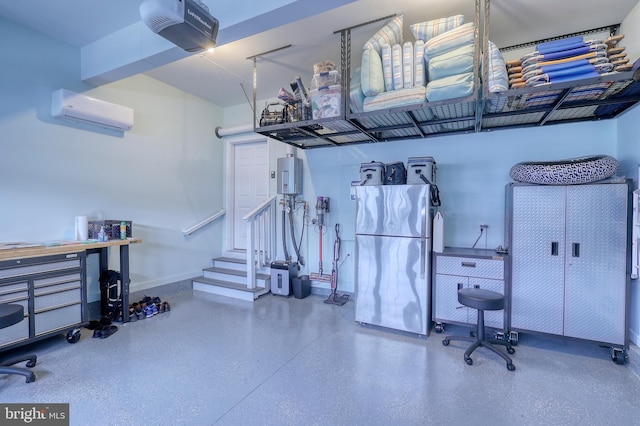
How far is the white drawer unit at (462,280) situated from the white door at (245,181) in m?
3.17

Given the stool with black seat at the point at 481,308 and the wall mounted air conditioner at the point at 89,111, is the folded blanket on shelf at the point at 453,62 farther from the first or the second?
the wall mounted air conditioner at the point at 89,111

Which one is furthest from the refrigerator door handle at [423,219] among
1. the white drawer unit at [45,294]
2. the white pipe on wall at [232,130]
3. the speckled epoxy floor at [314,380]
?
the white drawer unit at [45,294]

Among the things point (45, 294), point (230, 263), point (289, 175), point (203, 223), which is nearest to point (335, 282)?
point (289, 175)

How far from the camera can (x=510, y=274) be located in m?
2.94

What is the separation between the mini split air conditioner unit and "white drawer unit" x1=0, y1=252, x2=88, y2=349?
2341mm

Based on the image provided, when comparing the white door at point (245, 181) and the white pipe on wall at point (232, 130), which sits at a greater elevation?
the white pipe on wall at point (232, 130)

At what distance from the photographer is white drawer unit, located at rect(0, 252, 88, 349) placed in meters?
2.46

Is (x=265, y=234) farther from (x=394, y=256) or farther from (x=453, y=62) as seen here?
(x=453, y=62)

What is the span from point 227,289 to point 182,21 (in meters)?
3.60

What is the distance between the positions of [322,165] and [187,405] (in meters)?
3.48

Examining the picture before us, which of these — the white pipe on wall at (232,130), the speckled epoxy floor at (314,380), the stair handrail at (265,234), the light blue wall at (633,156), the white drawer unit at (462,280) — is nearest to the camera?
the speckled epoxy floor at (314,380)

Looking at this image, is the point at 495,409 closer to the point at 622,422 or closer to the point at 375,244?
the point at 622,422

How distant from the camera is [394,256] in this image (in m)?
3.20

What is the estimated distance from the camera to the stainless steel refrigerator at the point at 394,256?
3070 millimetres
